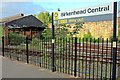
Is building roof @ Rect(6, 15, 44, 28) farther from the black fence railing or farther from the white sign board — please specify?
the white sign board

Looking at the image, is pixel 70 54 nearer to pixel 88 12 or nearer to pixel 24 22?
pixel 88 12

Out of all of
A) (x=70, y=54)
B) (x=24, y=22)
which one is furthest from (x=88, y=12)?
(x=24, y=22)

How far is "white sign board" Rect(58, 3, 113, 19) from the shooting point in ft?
21.1

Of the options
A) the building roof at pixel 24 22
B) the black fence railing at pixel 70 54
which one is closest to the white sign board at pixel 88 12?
the black fence railing at pixel 70 54

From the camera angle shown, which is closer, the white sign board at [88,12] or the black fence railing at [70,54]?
the white sign board at [88,12]

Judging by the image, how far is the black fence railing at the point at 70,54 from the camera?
879 cm

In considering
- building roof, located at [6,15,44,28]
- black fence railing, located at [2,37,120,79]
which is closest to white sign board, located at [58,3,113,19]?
black fence railing, located at [2,37,120,79]

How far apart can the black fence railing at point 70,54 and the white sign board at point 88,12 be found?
3.27 feet

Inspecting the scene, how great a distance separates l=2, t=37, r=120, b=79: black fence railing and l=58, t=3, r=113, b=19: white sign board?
1.00m

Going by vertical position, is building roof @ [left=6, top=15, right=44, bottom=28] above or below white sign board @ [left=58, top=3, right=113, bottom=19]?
above

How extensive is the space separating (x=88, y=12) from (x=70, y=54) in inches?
167

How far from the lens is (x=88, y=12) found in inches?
279

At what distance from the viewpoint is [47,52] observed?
39.0 ft

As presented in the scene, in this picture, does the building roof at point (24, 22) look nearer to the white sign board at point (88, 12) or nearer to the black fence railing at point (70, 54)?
the black fence railing at point (70, 54)
